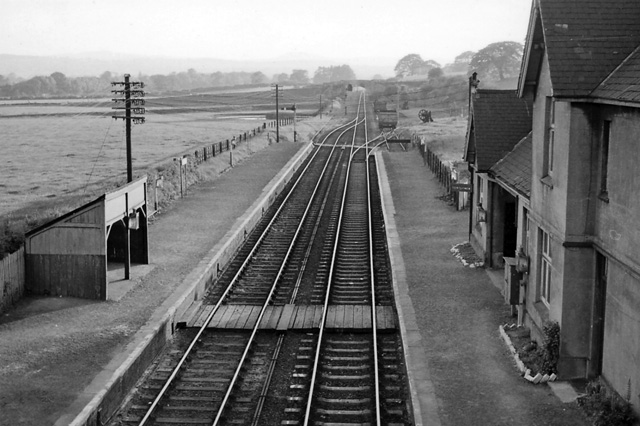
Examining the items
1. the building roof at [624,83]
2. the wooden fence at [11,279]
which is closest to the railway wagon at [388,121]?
the wooden fence at [11,279]

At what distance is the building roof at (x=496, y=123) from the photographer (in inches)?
856

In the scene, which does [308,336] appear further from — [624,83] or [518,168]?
[624,83]

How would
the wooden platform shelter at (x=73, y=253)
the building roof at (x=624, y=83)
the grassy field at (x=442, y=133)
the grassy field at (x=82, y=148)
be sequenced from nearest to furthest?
the building roof at (x=624, y=83) → the wooden platform shelter at (x=73, y=253) → the grassy field at (x=82, y=148) → the grassy field at (x=442, y=133)

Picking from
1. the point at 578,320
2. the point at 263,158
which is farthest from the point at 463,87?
the point at 578,320

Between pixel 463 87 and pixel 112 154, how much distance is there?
3842 inches

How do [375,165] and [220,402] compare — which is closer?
[220,402]

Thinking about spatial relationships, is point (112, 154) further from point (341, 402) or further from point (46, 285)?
point (341, 402)

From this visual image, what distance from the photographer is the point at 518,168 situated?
19.3 m

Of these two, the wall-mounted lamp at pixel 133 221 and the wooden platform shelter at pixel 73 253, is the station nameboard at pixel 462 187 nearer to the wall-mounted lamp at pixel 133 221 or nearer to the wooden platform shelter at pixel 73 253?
the wall-mounted lamp at pixel 133 221

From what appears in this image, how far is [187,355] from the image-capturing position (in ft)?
52.6

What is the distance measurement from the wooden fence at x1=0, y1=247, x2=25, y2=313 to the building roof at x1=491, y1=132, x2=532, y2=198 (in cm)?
1174

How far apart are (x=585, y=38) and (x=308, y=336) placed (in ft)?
27.5

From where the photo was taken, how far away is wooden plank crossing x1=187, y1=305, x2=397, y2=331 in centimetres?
1809

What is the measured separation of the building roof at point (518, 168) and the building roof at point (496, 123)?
15.3 inches
